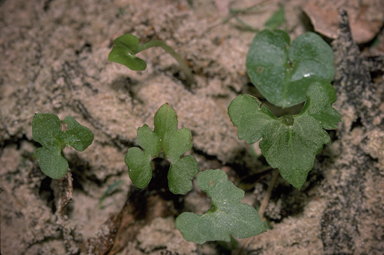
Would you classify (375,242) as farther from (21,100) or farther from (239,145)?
(21,100)

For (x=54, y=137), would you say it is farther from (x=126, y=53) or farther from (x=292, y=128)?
(x=292, y=128)

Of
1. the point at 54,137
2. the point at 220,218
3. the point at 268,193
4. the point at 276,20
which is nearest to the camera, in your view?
the point at 220,218

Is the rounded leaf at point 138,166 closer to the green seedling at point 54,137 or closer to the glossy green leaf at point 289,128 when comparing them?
the green seedling at point 54,137

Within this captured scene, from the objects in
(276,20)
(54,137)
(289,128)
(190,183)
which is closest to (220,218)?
(190,183)

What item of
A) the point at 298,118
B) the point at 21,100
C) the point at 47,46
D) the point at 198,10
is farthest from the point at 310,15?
the point at 21,100

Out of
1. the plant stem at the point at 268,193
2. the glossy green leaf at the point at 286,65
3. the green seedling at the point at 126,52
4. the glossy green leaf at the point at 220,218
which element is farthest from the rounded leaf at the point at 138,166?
the glossy green leaf at the point at 286,65
